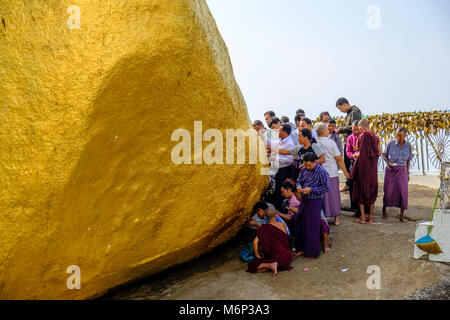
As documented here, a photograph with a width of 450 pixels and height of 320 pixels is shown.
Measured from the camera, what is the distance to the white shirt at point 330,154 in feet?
17.2

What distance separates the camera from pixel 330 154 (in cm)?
525

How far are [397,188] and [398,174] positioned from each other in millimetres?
230

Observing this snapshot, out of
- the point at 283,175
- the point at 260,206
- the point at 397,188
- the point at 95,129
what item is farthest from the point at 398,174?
the point at 95,129

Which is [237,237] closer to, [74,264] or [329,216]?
[329,216]

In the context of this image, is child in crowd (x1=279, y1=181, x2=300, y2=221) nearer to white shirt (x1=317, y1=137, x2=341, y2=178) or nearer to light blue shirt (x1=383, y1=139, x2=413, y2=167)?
white shirt (x1=317, y1=137, x2=341, y2=178)

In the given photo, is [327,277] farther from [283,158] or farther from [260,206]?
[283,158]

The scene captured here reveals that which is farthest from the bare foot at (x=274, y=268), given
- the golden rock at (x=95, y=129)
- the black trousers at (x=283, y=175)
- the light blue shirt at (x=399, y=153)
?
the light blue shirt at (x=399, y=153)

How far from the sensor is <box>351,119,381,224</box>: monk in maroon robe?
529 centimetres

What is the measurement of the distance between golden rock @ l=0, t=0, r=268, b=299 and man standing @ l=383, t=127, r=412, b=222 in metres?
3.55

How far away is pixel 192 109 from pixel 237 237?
2572 mm

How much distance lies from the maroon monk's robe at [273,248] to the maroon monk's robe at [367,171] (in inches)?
69.6

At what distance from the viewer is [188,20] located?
121 inches

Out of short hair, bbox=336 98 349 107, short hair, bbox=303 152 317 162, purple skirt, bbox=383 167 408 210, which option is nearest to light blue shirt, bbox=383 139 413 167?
purple skirt, bbox=383 167 408 210
